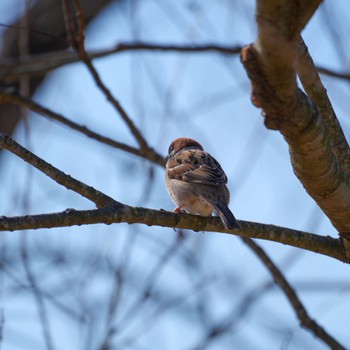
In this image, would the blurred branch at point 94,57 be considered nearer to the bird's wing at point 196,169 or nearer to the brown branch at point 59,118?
the brown branch at point 59,118

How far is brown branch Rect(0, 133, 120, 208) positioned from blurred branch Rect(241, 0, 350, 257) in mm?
828

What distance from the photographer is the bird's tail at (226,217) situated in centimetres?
340

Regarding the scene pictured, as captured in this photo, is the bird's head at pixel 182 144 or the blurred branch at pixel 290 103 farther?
the bird's head at pixel 182 144

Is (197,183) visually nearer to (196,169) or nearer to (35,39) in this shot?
(196,169)

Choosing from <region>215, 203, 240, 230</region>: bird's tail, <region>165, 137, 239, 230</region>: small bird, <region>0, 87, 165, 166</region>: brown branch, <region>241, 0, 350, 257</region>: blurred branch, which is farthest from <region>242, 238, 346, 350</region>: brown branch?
<region>0, 87, 165, 166</region>: brown branch

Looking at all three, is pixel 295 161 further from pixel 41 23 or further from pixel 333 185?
pixel 41 23

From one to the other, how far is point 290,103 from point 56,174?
106 centimetres

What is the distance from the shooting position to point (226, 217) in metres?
3.70

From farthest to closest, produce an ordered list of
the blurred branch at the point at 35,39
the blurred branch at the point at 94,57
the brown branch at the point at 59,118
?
the blurred branch at the point at 35,39
the blurred branch at the point at 94,57
the brown branch at the point at 59,118

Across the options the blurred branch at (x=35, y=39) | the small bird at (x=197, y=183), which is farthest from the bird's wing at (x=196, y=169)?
the blurred branch at (x=35, y=39)

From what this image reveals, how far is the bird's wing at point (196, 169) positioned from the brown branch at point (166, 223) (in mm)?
1102

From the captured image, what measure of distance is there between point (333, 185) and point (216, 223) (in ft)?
3.54

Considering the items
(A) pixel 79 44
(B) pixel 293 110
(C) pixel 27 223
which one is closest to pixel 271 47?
(B) pixel 293 110

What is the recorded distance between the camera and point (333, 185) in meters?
2.72
